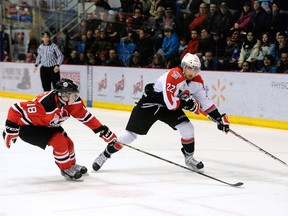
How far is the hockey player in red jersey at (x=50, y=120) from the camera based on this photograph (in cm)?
460

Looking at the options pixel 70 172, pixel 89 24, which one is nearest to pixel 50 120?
pixel 70 172

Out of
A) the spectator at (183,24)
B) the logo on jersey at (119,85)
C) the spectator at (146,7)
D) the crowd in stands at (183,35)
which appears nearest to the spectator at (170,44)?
the crowd in stands at (183,35)

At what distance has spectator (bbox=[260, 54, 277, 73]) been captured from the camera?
873cm

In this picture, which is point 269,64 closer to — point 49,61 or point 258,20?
point 258,20

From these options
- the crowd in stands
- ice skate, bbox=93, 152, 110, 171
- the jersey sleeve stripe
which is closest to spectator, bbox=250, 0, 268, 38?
the crowd in stands

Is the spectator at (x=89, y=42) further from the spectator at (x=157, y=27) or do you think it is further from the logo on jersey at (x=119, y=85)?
the spectator at (x=157, y=27)

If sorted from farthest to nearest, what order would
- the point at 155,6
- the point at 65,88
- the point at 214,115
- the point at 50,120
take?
the point at 155,6
the point at 214,115
the point at 50,120
the point at 65,88

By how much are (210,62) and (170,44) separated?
1052 mm

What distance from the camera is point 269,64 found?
8789mm

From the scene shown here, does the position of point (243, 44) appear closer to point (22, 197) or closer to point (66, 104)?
point (66, 104)

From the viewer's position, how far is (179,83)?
5082mm

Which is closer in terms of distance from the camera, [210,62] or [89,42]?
[210,62]

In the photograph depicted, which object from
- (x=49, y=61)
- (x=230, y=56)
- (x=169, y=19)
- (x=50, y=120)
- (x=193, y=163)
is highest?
(x=169, y=19)

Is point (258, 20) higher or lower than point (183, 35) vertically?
higher
